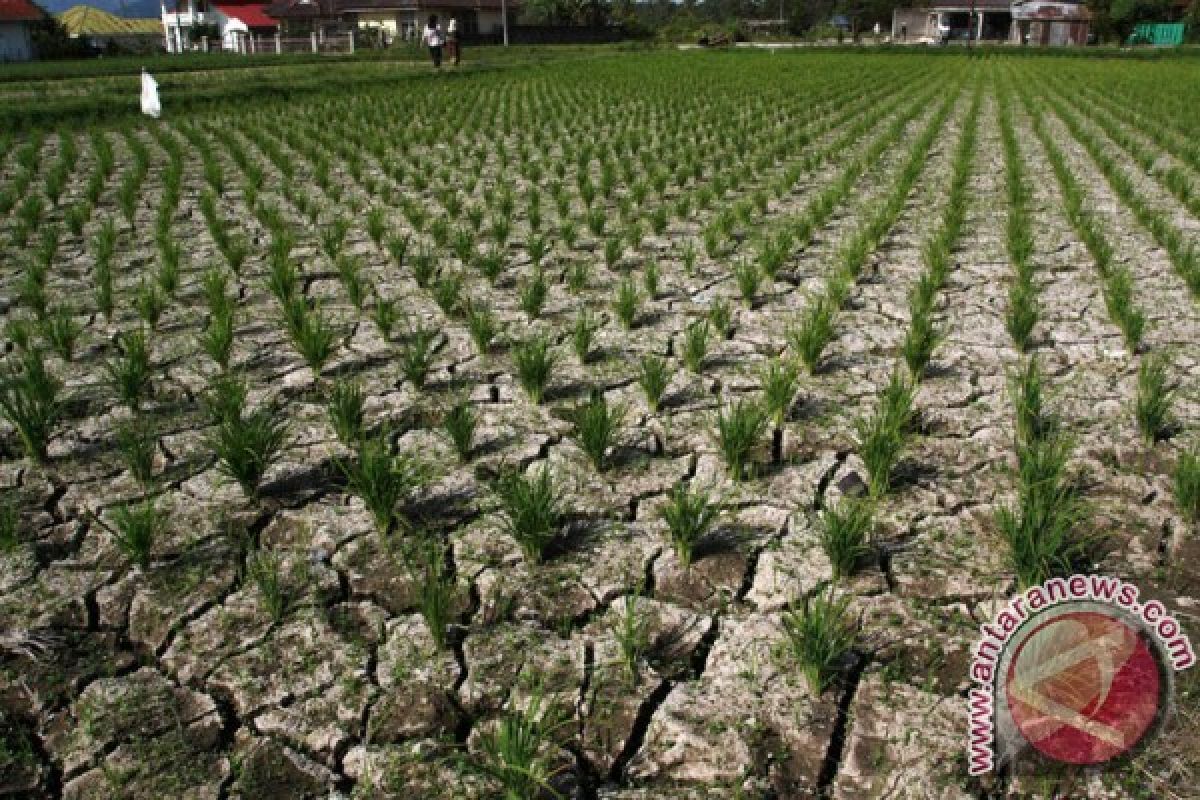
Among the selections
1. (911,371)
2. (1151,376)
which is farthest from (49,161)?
(1151,376)

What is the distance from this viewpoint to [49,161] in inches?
362

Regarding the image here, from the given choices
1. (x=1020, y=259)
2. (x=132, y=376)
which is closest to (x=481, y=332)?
(x=132, y=376)

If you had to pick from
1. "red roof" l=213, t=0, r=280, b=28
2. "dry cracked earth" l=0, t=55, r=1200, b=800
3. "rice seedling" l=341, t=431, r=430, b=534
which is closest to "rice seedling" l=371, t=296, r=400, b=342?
"dry cracked earth" l=0, t=55, r=1200, b=800

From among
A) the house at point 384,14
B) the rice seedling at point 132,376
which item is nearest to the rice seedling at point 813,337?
the rice seedling at point 132,376

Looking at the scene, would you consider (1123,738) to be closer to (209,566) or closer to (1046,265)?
(209,566)

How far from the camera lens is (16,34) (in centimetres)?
3619

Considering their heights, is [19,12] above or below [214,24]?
below

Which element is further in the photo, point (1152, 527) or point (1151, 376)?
point (1151, 376)

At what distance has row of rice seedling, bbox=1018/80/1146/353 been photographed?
407 centimetres

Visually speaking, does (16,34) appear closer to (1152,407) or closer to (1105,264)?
(1105,264)

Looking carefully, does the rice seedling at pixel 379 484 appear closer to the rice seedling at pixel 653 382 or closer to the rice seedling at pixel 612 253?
the rice seedling at pixel 653 382

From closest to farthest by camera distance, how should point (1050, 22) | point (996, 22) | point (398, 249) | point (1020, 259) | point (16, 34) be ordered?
point (1020, 259) → point (398, 249) → point (16, 34) → point (1050, 22) → point (996, 22)

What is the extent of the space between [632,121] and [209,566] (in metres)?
10.7

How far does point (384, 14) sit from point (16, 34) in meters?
14.7
